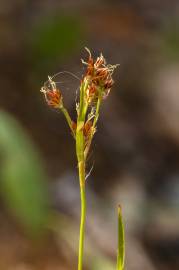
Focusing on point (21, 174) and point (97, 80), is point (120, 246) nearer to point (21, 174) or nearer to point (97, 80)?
point (97, 80)

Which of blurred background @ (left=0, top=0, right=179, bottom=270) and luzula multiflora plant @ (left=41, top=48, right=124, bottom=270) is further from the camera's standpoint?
blurred background @ (left=0, top=0, right=179, bottom=270)

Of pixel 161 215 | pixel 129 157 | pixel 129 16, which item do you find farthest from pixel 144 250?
pixel 129 16

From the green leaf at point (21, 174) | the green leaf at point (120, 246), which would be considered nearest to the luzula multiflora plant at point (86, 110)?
the green leaf at point (120, 246)

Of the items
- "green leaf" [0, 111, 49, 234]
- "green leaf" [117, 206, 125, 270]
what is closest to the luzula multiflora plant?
"green leaf" [117, 206, 125, 270]

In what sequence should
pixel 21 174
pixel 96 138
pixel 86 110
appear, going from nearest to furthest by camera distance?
1. pixel 86 110
2. pixel 21 174
3. pixel 96 138

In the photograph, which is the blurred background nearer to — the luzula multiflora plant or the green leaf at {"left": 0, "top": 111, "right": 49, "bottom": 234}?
the green leaf at {"left": 0, "top": 111, "right": 49, "bottom": 234}

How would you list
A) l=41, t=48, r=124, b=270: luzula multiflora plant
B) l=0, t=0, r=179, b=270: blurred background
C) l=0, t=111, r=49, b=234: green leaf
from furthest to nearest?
1. l=0, t=0, r=179, b=270: blurred background
2. l=0, t=111, r=49, b=234: green leaf
3. l=41, t=48, r=124, b=270: luzula multiflora plant

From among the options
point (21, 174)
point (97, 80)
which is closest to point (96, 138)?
point (21, 174)

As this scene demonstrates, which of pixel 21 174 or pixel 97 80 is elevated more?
pixel 97 80
